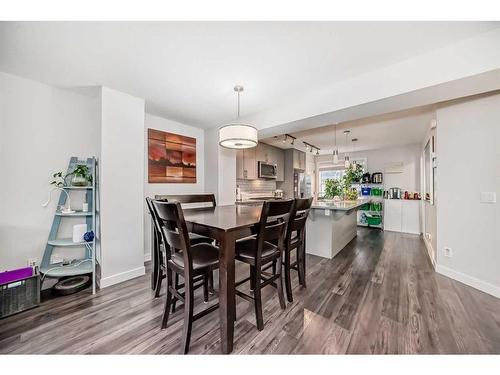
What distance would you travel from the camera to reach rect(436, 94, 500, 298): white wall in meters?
2.08

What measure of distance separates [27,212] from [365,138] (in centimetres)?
601

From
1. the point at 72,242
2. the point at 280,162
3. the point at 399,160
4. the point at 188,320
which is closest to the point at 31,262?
the point at 72,242

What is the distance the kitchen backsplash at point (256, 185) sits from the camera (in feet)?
16.1

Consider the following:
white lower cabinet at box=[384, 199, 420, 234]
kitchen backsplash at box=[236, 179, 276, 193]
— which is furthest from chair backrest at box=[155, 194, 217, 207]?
white lower cabinet at box=[384, 199, 420, 234]

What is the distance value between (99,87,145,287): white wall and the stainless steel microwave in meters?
2.87

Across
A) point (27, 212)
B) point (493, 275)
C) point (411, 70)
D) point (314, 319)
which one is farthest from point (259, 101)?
point (493, 275)

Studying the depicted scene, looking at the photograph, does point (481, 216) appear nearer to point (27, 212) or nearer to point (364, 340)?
point (364, 340)

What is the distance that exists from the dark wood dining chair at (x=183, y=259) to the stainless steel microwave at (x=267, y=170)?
340 centimetres

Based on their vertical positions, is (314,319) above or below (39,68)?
below

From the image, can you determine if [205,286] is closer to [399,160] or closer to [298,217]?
[298,217]

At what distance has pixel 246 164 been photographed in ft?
15.0

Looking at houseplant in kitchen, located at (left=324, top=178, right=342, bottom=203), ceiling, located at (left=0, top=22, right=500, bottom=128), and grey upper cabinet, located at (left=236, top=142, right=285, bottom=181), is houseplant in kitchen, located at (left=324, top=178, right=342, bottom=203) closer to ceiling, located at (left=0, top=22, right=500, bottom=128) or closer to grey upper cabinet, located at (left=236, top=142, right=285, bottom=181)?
grey upper cabinet, located at (left=236, top=142, right=285, bottom=181)

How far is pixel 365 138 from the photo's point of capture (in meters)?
4.70

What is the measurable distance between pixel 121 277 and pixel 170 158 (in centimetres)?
188
